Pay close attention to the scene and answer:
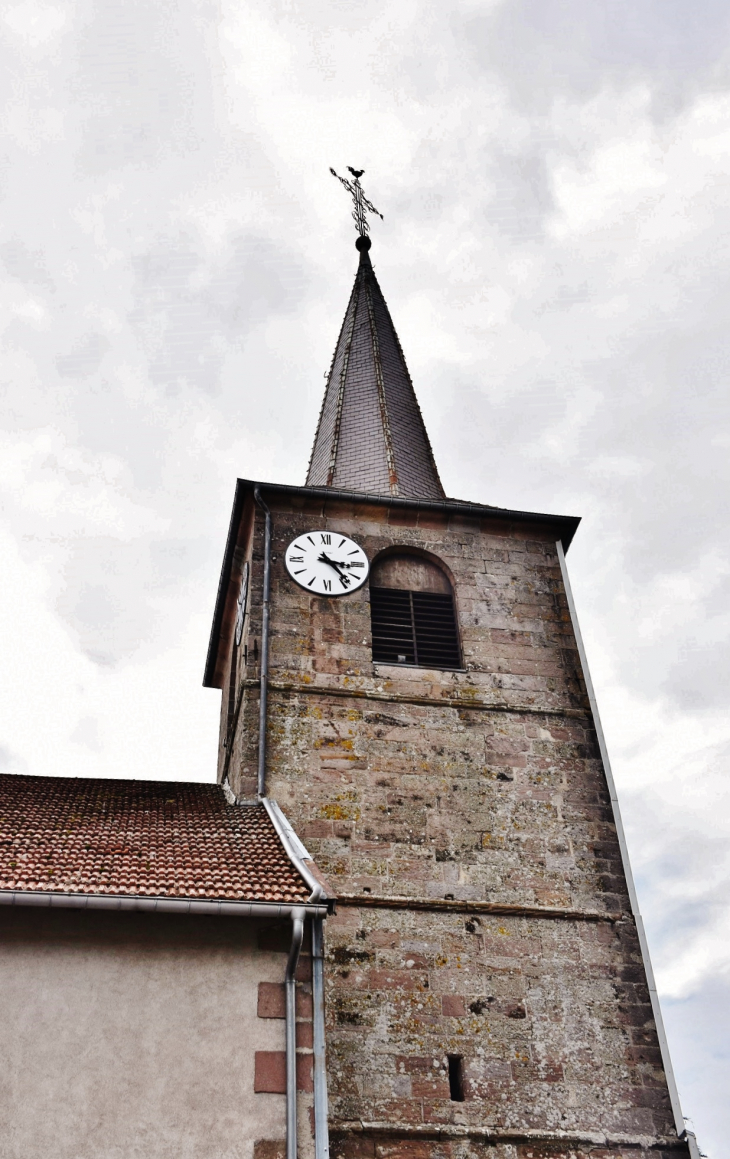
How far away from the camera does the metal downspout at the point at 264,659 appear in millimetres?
10922

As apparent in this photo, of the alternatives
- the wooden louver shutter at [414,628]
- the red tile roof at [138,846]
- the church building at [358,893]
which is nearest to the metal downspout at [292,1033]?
the church building at [358,893]

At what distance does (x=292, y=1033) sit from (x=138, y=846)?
2053mm

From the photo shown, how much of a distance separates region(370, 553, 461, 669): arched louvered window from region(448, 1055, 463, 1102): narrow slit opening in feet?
14.3

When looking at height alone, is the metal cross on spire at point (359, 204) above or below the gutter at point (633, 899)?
above

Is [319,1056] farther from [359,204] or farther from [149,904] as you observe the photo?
[359,204]

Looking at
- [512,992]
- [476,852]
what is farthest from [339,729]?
[512,992]

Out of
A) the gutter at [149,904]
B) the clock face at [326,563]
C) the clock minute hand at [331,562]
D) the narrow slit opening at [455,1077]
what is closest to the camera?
the gutter at [149,904]

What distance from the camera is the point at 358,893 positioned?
1026 cm

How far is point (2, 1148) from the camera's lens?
6691 millimetres

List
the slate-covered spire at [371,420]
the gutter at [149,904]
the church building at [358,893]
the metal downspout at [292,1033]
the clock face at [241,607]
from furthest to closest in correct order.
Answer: the slate-covered spire at [371,420], the clock face at [241,607], the gutter at [149,904], the church building at [358,893], the metal downspout at [292,1033]

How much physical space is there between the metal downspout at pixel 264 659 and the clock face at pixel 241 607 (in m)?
0.59

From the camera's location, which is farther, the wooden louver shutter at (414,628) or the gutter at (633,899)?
the wooden louver shutter at (414,628)

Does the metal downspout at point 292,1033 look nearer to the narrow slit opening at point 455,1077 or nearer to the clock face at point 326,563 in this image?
the narrow slit opening at point 455,1077

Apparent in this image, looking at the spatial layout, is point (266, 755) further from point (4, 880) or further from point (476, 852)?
point (4, 880)
